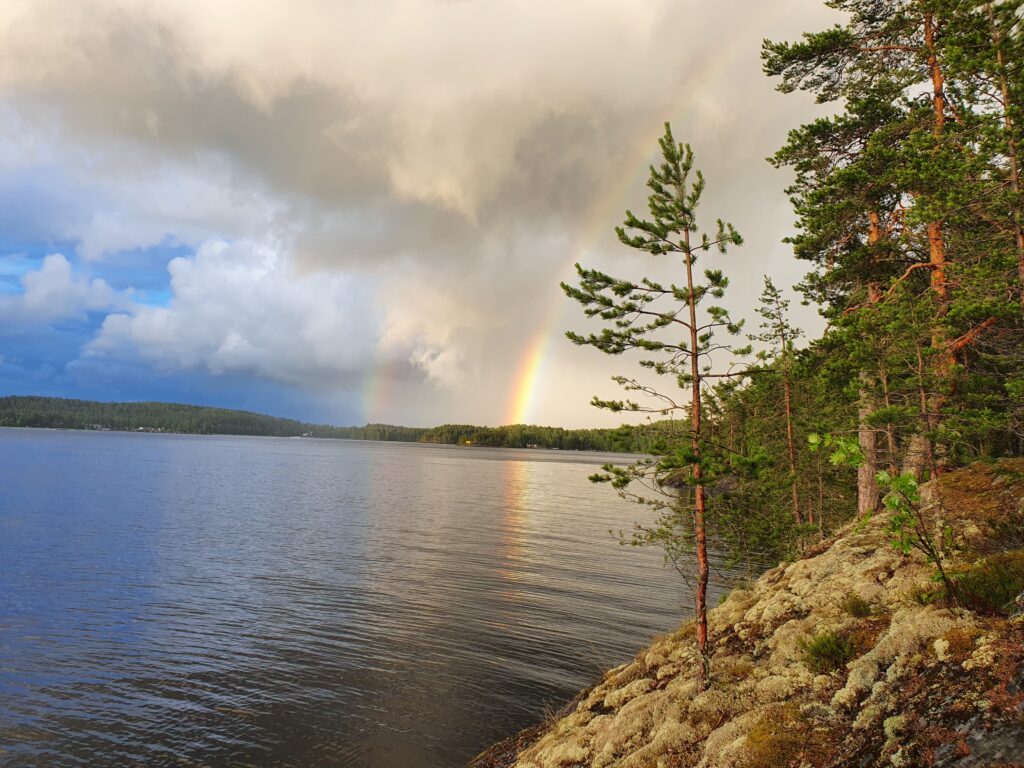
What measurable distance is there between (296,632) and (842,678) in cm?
2176

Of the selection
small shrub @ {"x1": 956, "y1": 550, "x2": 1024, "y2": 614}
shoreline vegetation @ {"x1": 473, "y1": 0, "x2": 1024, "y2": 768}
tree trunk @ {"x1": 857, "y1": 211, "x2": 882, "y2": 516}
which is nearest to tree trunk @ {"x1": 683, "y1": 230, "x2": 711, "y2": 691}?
shoreline vegetation @ {"x1": 473, "y1": 0, "x2": 1024, "y2": 768}

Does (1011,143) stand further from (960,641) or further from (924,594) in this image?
(960,641)

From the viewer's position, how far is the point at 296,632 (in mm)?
23797

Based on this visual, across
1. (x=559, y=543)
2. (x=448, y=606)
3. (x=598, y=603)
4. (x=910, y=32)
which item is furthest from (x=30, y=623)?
(x=910, y=32)

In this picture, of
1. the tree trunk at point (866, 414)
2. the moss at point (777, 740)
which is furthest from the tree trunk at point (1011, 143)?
the moss at point (777, 740)

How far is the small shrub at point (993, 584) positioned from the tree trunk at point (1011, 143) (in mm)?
6892

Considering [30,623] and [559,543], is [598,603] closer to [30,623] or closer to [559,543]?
[559,543]

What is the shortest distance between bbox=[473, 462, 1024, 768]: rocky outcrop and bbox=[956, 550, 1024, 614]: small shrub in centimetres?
16

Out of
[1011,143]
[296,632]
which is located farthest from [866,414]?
[296,632]

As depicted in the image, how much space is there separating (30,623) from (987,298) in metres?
36.0

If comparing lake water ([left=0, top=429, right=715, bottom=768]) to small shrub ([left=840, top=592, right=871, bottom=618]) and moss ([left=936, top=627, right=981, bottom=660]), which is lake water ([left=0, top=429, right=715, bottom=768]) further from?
moss ([left=936, top=627, right=981, bottom=660])

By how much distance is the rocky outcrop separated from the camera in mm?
6367

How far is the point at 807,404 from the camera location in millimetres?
40344

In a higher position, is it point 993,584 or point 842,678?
point 993,584
